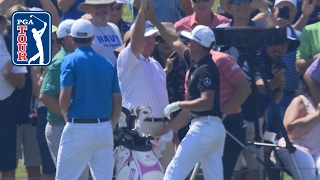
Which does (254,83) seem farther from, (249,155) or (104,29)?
(104,29)

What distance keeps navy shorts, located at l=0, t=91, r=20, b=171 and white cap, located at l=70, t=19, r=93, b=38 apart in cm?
146

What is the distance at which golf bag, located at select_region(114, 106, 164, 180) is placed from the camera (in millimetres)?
8523

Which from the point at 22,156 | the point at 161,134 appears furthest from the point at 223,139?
the point at 22,156

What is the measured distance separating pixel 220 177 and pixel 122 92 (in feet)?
4.57

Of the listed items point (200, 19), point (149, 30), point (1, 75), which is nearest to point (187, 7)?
point (200, 19)

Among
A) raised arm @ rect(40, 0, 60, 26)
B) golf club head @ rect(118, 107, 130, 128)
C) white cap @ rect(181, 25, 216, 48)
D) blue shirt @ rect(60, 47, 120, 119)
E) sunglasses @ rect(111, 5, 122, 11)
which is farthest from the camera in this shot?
raised arm @ rect(40, 0, 60, 26)

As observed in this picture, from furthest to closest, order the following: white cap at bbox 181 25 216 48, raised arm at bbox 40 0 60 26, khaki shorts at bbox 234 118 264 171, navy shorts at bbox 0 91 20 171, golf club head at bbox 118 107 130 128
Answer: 1. raised arm at bbox 40 0 60 26
2. navy shorts at bbox 0 91 20 171
3. khaki shorts at bbox 234 118 264 171
4. golf club head at bbox 118 107 130 128
5. white cap at bbox 181 25 216 48

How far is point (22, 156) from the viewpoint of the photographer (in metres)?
10.0

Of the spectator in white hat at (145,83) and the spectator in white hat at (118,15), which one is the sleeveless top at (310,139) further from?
the spectator in white hat at (118,15)

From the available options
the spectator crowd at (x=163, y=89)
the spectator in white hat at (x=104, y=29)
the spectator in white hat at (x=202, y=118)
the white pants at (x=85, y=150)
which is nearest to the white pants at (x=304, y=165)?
the spectator crowd at (x=163, y=89)

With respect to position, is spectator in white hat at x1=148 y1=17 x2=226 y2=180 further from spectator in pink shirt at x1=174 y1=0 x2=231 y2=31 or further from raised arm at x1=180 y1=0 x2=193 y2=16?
raised arm at x1=180 y1=0 x2=193 y2=16

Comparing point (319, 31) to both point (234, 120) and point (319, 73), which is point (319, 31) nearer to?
point (319, 73)

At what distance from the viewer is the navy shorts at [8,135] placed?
9297mm

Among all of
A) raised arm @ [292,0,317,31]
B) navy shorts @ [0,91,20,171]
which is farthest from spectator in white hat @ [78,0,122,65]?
raised arm @ [292,0,317,31]
